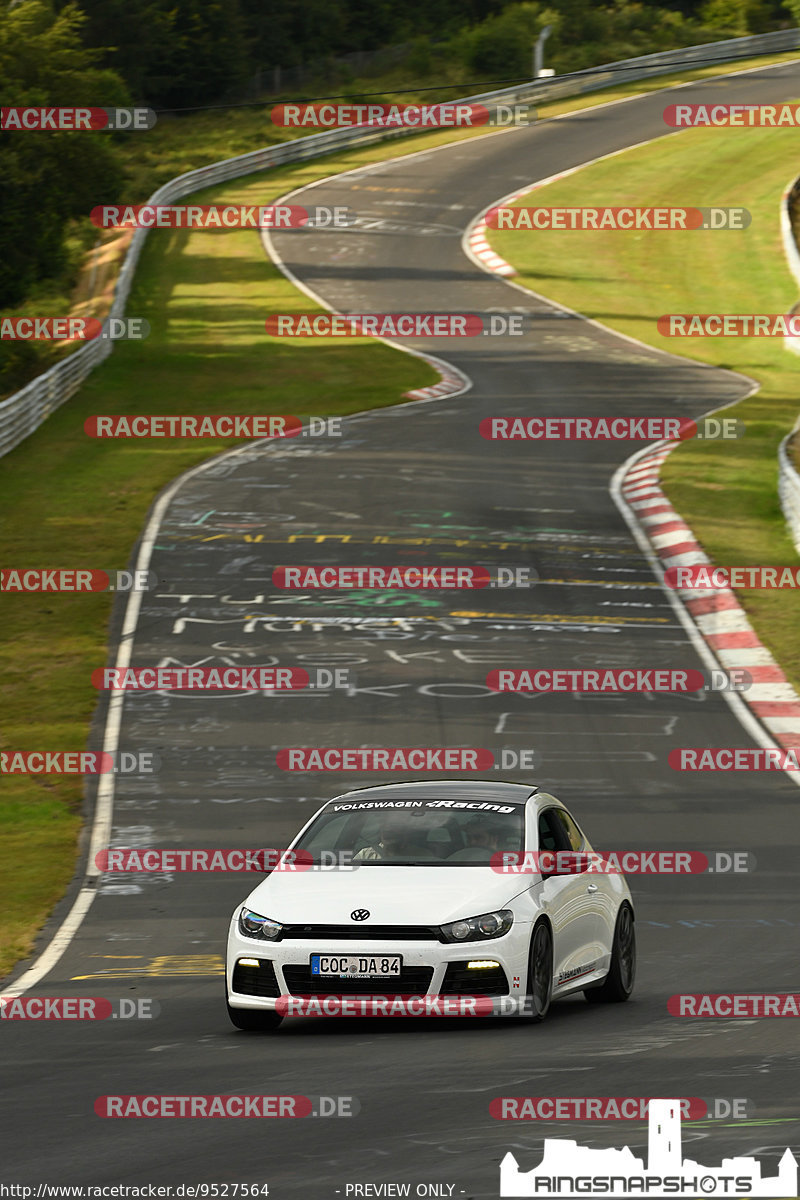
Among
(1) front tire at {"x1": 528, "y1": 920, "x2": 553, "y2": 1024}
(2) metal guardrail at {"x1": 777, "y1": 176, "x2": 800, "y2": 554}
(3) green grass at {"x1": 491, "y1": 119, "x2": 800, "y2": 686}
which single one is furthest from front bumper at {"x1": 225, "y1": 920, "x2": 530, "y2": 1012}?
(2) metal guardrail at {"x1": 777, "y1": 176, "x2": 800, "y2": 554}

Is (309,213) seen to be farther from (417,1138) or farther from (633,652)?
(417,1138)

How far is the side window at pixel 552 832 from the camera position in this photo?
10578 millimetres

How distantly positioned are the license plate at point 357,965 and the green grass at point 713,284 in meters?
13.1

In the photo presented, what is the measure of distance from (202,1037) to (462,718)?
10.4m

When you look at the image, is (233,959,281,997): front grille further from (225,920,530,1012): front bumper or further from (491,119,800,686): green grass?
(491,119,800,686): green grass

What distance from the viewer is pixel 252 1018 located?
31.8 ft

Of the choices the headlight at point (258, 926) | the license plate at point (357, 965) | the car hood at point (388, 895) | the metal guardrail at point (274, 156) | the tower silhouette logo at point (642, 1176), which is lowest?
the license plate at point (357, 965)

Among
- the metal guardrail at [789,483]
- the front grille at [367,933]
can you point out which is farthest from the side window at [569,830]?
the metal guardrail at [789,483]

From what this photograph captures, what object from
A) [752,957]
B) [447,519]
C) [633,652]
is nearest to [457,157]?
[447,519]

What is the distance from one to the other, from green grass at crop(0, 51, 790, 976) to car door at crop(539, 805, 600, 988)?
3.98m

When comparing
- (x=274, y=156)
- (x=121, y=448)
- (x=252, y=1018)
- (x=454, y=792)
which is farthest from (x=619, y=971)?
(x=274, y=156)

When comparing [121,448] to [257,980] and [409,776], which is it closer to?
[409,776]

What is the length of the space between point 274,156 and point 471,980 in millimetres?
65646

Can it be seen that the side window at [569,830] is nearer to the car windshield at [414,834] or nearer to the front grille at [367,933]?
the car windshield at [414,834]
